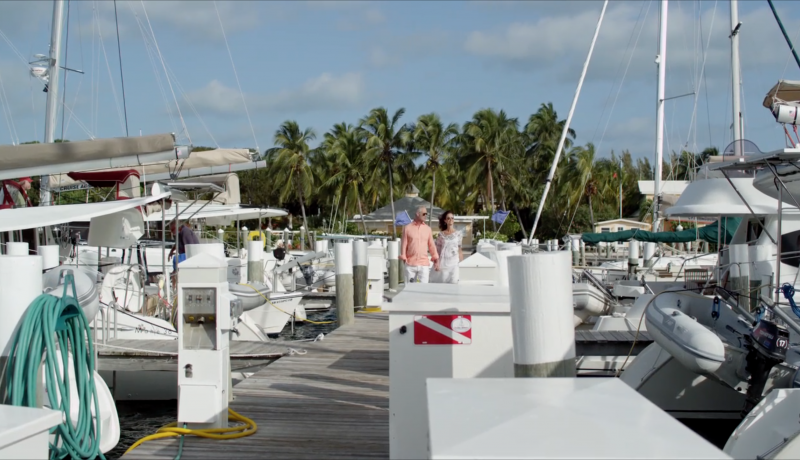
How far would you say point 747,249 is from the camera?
9.58 m

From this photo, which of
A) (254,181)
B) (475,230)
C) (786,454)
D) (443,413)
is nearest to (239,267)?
(786,454)

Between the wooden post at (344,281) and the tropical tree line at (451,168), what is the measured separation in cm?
4566

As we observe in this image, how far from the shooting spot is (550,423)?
2467mm

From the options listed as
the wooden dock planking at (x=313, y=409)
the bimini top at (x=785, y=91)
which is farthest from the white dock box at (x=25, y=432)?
the bimini top at (x=785, y=91)

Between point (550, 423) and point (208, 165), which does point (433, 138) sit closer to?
point (208, 165)

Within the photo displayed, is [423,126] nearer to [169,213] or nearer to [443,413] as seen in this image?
[169,213]

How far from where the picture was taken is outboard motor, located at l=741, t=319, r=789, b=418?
20.1 feet

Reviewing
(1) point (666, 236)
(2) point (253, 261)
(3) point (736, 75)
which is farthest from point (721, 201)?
(2) point (253, 261)

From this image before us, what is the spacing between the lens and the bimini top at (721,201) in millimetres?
12734

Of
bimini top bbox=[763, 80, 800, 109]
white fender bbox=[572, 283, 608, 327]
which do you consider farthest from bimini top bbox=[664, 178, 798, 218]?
white fender bbox=[572, 283, 608, 327]

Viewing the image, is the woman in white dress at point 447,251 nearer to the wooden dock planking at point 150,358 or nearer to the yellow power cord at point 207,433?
the wooden dock planking at point 150,358

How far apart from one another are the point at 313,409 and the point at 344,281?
5.42 metres

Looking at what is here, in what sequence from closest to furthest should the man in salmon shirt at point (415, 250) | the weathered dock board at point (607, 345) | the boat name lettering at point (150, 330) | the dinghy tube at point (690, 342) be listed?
1. the dinghy tube at point (690, 342)
2. the weathered dock board at point (607, 345)
3. the boat name lettering at point (150, 330)
4. the man in salmon shirt at point (415, 250)

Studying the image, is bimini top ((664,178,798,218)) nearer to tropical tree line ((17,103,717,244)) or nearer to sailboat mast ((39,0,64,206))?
sailboat mast ((39,0,64,206))
